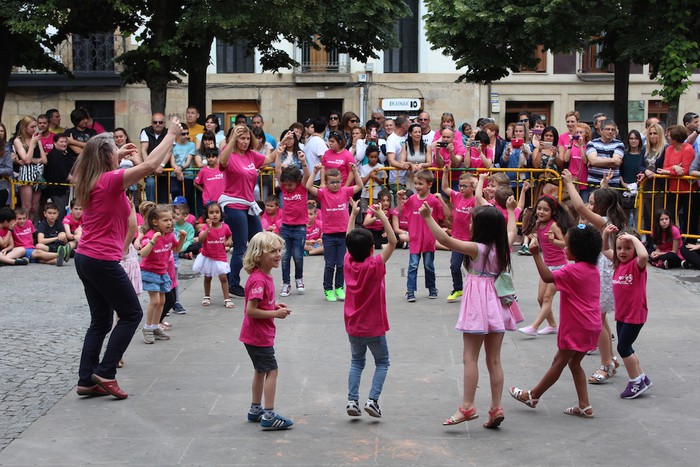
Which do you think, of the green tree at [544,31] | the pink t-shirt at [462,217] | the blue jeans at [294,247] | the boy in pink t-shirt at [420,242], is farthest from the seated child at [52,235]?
the green tree at [544,31]

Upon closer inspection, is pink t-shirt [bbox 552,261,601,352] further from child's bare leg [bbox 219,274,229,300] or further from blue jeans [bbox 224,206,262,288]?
blue jeans [bbox 224,206,262,288]

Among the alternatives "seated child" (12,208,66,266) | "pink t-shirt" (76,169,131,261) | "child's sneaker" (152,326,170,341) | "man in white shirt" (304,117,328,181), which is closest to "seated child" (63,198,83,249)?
"seated child" (12,208,66,266)

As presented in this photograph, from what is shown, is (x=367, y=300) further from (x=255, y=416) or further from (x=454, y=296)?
(x=454, y=296)

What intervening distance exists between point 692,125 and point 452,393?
952 centimetres

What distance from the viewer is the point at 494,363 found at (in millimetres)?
7242

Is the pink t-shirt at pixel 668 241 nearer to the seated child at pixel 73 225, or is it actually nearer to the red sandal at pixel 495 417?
the red sandal at pixel 495 417

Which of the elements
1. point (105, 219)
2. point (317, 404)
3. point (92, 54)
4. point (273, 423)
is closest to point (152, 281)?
point (105, 219)

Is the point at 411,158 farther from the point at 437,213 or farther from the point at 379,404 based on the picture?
the point at 379,404

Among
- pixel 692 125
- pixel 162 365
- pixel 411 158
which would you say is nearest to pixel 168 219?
pixel 162 365

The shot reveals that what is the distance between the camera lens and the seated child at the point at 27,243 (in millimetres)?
15445

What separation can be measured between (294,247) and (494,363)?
5.65 m

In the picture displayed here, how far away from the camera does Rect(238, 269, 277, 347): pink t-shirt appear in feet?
23.4

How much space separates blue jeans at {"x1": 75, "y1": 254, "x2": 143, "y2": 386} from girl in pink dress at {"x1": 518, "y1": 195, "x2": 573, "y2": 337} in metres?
3.60

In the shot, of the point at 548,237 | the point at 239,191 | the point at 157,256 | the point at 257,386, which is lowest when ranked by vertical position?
the point at 257,386
